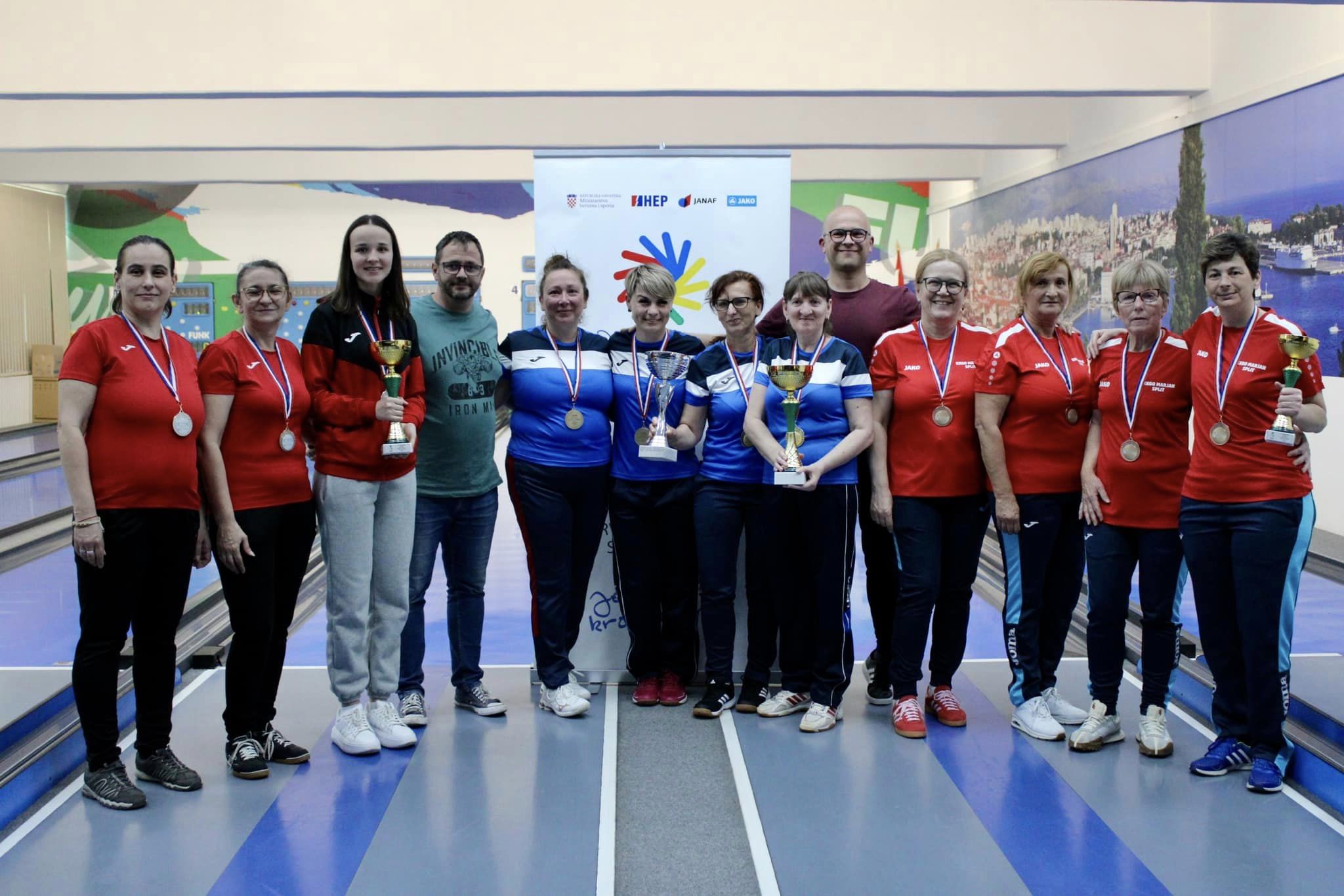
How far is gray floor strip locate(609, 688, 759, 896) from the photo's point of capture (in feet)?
8.19

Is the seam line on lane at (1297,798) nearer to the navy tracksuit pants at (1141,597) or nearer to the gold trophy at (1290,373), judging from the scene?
the navy tracksuit pants at (1141,597)

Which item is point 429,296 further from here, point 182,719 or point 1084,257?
point 1084,257

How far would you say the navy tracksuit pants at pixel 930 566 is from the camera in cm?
321

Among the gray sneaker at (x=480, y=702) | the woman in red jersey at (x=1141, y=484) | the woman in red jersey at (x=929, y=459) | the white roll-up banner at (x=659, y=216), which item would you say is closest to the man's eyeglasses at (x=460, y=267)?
the white roll-up banner at (x=659, y=216)

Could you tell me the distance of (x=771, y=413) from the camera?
10.6ft

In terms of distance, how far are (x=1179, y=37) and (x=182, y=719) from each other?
679 centimetres

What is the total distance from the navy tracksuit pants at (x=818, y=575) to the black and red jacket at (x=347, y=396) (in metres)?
1.11

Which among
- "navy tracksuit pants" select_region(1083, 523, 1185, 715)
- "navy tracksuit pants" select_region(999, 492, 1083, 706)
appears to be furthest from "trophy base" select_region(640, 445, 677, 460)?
"navy tracksuit pants" select_region(1083, 523, 1185, 715)

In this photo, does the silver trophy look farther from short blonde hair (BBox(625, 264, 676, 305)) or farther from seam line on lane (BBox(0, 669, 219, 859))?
seam line on lane (BBox(0, 669, 219, 859))

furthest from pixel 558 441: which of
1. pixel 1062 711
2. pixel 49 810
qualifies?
pixel 1062 711

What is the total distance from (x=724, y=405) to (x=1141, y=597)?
1274mm

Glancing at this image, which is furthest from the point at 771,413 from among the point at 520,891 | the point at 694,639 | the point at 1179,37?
the point at 1179,37

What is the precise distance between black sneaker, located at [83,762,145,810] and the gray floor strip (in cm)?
122

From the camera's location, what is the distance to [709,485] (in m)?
3.33
